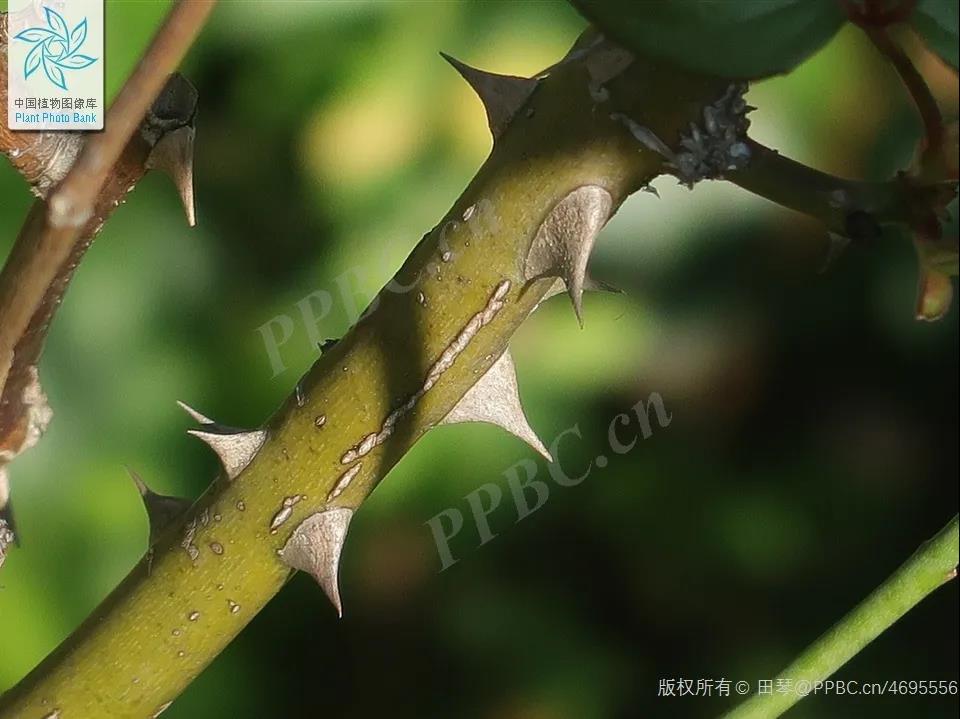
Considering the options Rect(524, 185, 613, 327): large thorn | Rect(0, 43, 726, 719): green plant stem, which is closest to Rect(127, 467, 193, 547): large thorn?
Rect(0, 43, 726, 719): green plant stem

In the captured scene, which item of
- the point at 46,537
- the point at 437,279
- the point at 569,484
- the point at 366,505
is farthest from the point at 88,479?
the point at 437,279

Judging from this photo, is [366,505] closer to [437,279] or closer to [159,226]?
[159,226]

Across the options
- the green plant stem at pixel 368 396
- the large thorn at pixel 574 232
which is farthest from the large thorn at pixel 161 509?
the large thorn at pixel 574 232

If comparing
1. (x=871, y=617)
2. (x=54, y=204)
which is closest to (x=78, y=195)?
(x=54, y=204)
